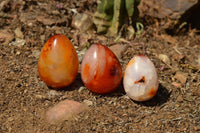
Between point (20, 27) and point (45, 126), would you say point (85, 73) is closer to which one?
point (45, 126)

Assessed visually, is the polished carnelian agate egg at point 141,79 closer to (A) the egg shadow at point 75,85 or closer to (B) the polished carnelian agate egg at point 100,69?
(B) the polished carnelian agate egg at point 100,69

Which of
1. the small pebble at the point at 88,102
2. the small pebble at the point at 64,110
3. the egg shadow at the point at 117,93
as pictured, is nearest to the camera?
the small pebble at the point at 64,110

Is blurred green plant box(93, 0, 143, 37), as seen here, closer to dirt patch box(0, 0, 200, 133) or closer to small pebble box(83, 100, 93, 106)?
dirt patch box(0, 0, 200, 133)

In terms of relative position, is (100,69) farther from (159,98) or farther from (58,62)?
(159,98)

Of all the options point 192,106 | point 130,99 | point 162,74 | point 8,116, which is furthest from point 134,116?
point 8,116

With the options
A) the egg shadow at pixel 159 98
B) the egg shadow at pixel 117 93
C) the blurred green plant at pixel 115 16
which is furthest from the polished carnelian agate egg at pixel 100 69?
the blurred green plant at pixel 115 16

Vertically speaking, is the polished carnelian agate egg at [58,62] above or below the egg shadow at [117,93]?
above

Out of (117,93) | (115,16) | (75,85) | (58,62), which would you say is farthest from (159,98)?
(115,16)

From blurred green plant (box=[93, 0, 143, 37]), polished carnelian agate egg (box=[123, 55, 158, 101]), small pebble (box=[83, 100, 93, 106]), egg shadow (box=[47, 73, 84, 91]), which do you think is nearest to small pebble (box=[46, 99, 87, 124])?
small pebble (box=[83, 100, 93, 106])

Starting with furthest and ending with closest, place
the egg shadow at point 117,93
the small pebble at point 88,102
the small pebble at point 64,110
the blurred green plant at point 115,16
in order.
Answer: the blurred green plant at point 115,16 < the egg shadow at point 117,93 < the small pebble at point 88,102 < the small pebble at point 64,110
